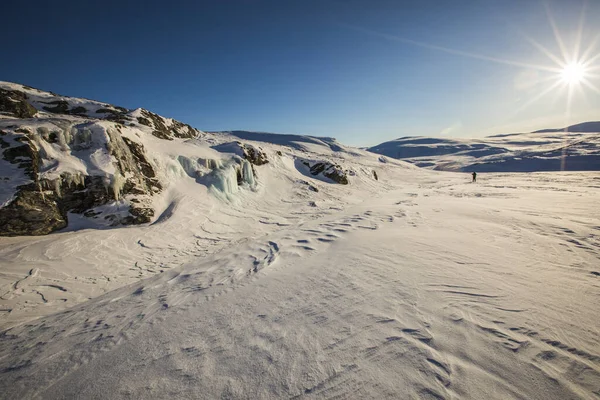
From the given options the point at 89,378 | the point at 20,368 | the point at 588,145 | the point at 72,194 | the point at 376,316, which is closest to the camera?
the point at 89,378

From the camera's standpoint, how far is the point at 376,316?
3016 millimetres

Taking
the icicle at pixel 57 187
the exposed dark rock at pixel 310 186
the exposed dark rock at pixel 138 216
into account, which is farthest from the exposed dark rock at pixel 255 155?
the icicle at pixel 57 187

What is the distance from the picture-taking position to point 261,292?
13.0 feet

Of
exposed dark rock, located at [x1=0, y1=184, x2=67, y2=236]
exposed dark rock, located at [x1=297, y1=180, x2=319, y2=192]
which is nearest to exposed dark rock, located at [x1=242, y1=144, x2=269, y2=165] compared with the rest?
exposed dark rock, located at [x1=297, y1=180, x2=319, y2=192]

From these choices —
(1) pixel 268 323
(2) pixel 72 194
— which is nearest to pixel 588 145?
(1) pixel 268 323

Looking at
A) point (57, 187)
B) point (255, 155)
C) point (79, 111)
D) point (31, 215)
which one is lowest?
point (31, 215)

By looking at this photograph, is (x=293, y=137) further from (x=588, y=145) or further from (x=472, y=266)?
(x=472, y=266)

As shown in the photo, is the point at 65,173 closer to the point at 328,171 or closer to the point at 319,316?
the point at 319,316

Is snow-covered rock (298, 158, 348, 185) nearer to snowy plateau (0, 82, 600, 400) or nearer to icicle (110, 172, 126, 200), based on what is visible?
snowy plateau (0, 82, 600, 400)

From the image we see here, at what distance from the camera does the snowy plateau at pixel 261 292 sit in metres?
2.24

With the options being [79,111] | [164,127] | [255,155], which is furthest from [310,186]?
[79,111]

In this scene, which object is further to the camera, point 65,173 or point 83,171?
point 83,171

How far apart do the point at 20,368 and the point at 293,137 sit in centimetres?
9576

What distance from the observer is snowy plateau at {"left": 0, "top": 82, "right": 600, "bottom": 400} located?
2.24 metres
